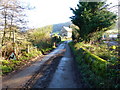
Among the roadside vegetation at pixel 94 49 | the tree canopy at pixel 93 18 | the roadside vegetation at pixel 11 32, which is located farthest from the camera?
the tree canopy at pixel 93 18

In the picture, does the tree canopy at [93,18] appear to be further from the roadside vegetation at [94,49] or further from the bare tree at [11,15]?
the bare tree at [11,15]

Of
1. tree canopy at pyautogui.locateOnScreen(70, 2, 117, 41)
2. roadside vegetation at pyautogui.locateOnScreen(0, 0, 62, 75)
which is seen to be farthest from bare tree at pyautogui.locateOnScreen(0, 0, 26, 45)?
tree canopy at pyautogui.locateOnScreen(70, 2, 117, 41)

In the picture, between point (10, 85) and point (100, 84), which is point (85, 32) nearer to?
point (100, 84)

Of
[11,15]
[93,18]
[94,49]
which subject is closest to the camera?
[11,15]

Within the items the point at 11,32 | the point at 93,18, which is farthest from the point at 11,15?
the point at 93,18

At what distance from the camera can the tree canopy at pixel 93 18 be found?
12376mm

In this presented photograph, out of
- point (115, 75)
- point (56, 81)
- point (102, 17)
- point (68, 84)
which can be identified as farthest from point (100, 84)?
point (102, 17)

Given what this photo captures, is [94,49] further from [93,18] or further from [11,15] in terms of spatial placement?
[11,15]

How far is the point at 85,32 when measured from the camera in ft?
45.4

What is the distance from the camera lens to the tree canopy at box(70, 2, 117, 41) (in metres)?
12.4

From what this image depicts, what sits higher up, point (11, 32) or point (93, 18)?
point (93, 18)

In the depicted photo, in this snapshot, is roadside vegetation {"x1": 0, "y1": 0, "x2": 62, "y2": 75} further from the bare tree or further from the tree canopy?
the tree canopy

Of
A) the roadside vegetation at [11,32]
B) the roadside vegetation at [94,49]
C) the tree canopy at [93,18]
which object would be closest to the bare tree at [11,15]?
the roadside vegetation at [11,32]

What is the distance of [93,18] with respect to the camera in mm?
12758
